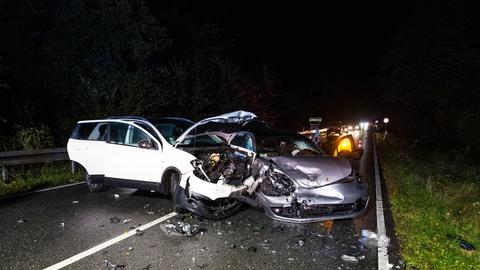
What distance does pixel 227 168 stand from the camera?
7574mm

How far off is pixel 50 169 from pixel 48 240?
22.8 ft

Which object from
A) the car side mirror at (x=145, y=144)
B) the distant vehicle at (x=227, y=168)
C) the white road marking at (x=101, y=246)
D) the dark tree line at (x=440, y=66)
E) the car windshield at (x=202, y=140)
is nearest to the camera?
the white road marking at (x=101, y=246)

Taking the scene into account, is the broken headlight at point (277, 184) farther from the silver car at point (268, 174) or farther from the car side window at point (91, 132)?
the car side window at point (91, 132)

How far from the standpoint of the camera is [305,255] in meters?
5.52

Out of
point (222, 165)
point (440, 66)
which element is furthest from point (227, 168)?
point (440, 66)

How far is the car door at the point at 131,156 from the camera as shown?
8242 mm

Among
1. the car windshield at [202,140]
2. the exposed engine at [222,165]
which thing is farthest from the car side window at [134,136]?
the exposed engine at [222,165]

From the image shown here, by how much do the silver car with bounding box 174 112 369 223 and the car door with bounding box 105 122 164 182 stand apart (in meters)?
0.63

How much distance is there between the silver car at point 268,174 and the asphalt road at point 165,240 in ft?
1.19

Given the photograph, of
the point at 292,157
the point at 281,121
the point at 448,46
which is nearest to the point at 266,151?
the point at 292,157

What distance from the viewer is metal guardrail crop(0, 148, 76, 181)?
1056 centimetres

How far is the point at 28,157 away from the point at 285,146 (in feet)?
24.4

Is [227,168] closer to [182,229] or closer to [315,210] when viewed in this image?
[182,229]

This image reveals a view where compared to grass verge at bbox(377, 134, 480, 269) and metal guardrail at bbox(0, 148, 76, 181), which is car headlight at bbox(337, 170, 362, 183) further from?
metal guardrail at bbox(0, 148, 76, 181)
